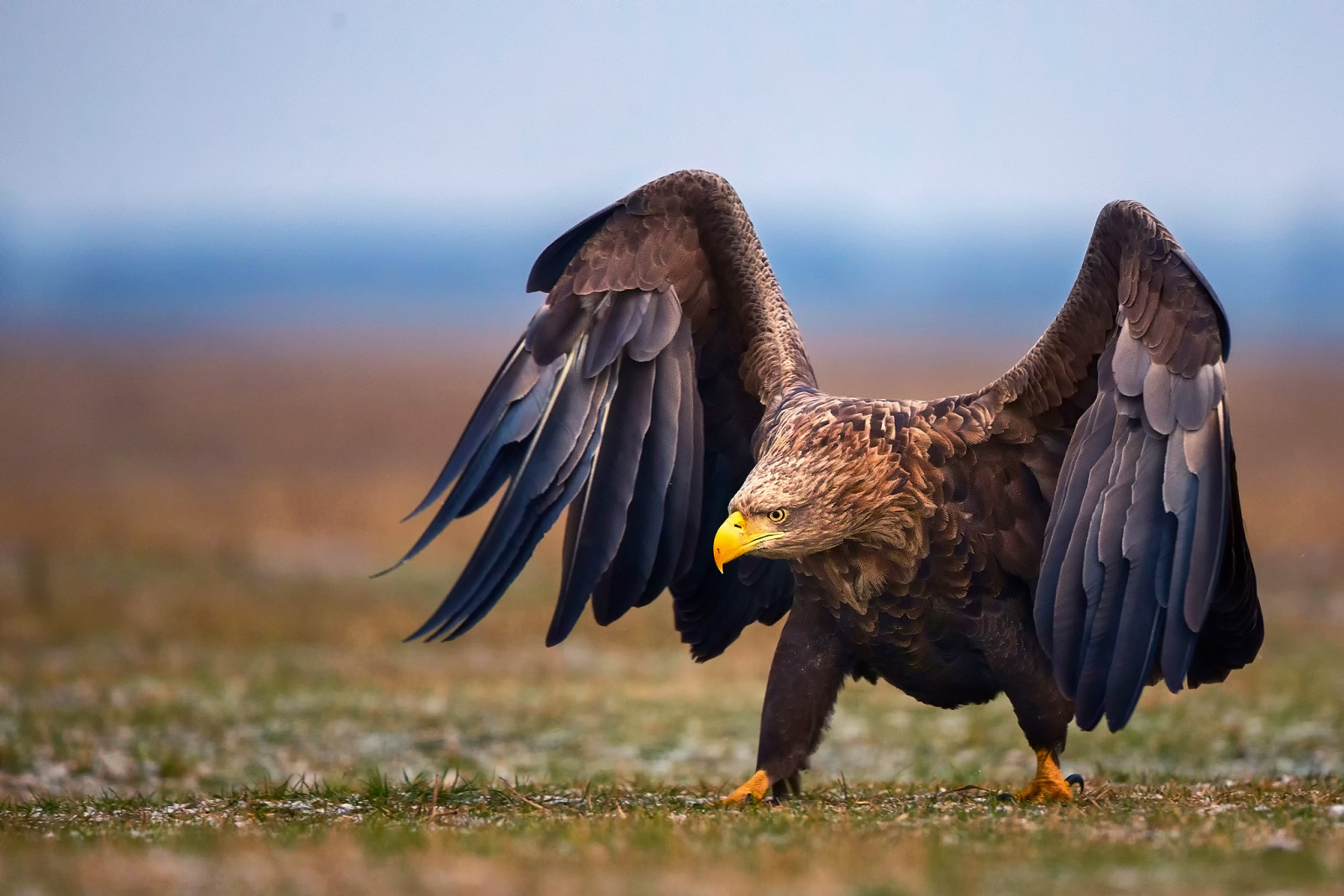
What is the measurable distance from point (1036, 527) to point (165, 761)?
677 cm

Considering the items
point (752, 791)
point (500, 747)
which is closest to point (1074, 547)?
point (752, 791)

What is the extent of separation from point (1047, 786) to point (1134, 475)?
5.83 feet

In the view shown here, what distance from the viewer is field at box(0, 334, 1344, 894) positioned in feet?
18.8

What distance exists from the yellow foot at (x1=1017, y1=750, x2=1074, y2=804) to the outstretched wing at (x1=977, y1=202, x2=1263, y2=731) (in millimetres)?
743

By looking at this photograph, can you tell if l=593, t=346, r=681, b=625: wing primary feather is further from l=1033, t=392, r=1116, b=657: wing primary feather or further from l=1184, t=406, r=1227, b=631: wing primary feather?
l=1184, t=406, r=1227, b=631: wing primary feather

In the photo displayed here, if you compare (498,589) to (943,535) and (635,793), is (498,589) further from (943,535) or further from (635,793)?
(943,535)

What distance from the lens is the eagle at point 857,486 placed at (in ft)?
24.3

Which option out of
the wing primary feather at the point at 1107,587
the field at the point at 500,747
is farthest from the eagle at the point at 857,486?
the field at the point at 500,747

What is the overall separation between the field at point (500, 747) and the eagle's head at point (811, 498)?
4.26ft

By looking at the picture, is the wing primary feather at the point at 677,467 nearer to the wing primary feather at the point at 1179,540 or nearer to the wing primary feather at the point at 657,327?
the wing primary feather at the point at 657,327

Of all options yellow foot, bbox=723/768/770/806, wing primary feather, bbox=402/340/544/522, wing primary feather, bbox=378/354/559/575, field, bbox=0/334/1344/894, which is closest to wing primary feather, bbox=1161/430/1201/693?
field, bbox=0/334/1344/894

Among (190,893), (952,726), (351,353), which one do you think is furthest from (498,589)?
(351,353)

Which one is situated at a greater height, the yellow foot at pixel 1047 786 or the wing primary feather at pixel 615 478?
the wing primary feather at pixel 615 478

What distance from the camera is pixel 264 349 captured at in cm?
14425
